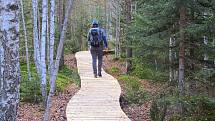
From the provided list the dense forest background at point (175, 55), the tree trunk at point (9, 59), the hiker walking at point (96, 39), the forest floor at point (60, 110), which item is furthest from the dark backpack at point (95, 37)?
the tree trunk at point (9, 59)

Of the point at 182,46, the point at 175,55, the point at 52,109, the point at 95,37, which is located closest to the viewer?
the point at 182,46

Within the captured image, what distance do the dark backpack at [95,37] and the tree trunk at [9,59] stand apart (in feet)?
24.2

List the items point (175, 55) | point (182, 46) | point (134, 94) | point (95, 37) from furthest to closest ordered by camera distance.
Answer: point (95, 37) → point (134, 94) → point (175, 55) → point (182, 46)

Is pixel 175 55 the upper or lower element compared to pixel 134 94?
upper

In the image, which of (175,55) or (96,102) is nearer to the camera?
(96,102)

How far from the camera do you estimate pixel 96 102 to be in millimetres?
9984

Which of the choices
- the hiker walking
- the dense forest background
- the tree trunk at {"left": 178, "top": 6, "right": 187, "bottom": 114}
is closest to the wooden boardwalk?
the dense forest background

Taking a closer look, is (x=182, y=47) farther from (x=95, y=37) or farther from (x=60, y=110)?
(x=95, y=37)

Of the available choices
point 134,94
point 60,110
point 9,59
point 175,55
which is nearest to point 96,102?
point 60,110

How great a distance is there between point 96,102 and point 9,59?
15.6 feet

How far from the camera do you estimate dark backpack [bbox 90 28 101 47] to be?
1283 cm

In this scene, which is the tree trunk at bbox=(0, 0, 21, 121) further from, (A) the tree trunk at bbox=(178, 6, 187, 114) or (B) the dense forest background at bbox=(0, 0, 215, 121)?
(A) the tree trunk at bbox=(178, 6, 187, 114)

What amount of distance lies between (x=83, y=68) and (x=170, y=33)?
794cm

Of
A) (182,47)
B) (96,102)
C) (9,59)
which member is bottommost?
(96,102)
